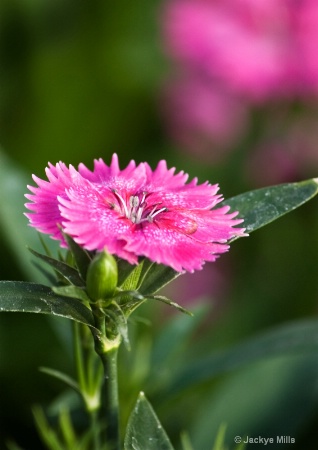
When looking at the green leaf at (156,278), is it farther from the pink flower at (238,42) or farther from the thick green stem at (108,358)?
the pink flower at (238,42)

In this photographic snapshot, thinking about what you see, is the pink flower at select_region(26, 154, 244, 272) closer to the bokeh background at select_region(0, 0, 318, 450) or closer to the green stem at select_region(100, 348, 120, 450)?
the green stem at select_region(100, 348, 120, 450)

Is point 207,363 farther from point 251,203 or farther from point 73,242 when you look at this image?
point 73,242

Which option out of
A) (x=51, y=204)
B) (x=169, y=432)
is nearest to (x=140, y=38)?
(x=169, y=432)

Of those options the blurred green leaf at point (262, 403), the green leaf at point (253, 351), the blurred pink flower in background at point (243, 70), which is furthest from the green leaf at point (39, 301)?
the blurred pink flower in background at point (243, 70)

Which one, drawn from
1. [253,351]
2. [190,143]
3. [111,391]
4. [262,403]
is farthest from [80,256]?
[190,143]

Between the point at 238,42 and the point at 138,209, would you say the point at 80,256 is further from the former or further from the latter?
the point at 238,42

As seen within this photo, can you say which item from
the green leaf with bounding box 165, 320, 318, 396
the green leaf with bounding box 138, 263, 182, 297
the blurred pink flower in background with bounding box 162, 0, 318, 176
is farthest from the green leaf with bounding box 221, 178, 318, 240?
the blurred pink flower in background with bounding box 162, 0, 318, 176
